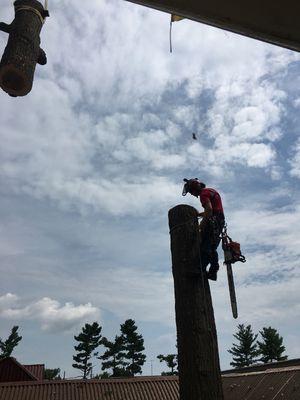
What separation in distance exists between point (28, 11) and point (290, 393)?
50.5 feet

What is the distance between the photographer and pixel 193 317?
11.3 ft

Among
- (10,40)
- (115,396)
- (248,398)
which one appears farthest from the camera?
(115,396)

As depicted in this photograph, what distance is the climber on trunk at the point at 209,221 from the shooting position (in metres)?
4.43

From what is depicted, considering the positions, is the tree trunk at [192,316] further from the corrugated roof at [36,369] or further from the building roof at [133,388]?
the corrugated roof at [36,369]

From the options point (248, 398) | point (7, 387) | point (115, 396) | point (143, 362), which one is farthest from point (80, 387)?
point (143, 362)

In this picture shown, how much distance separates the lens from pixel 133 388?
67.8 ft

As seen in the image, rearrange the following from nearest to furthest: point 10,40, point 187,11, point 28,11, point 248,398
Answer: point 187,11 < point 10,40 < point 28,11 < point 248,398

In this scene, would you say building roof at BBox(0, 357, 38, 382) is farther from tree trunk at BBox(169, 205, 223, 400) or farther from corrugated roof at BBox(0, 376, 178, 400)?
tree trunk at BBox(169, 205, 223, 400)

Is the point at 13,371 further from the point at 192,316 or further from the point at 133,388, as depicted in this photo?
the point at 192,316

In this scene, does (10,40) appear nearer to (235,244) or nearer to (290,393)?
(235,244)

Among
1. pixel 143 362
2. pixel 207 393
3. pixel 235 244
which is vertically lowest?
pixel 207 393

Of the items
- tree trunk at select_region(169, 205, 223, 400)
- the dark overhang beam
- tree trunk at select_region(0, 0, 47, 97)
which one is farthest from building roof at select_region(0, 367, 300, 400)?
the dark overhang beam

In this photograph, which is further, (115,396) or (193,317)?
(115,396)

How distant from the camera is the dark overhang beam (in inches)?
67.5
